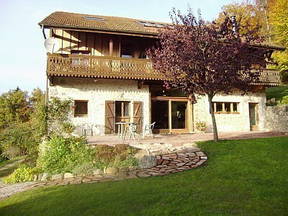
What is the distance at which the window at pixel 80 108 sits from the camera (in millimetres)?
13215

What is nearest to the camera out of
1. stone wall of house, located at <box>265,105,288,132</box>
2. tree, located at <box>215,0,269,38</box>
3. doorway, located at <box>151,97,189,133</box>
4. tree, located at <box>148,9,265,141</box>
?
tree, located at <box>148,9,265,141</box>

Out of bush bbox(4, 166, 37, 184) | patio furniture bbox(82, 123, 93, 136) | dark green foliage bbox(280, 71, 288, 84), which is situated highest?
dark green foliage bbox(280, 71, 288, 84)

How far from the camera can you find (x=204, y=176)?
573cm

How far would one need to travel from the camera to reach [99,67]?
12.8 metres

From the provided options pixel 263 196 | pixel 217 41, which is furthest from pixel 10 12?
pixel 263 196

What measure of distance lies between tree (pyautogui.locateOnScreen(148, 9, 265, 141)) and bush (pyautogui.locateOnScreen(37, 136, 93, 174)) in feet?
13.9

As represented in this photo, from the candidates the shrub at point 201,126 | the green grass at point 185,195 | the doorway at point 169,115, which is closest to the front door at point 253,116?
the shrub at point 201,126

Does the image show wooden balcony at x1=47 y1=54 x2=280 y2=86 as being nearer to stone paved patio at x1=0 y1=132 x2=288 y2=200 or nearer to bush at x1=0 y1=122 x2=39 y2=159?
bush at x1=0 y1=122 x2=39 y2=159

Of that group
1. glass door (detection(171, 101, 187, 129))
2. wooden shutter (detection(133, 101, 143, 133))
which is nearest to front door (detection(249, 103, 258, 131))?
glass door (detection(171, 101, 187, 129))

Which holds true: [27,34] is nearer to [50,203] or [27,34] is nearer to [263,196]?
→ [50,203]

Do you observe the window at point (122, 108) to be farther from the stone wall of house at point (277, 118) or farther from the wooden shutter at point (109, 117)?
the stone wall of house at point (277, 118)

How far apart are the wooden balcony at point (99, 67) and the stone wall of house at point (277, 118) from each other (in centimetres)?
835

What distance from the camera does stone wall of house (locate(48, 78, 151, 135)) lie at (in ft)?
42.7

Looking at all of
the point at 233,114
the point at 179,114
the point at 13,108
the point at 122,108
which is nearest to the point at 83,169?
the point at 122,108
